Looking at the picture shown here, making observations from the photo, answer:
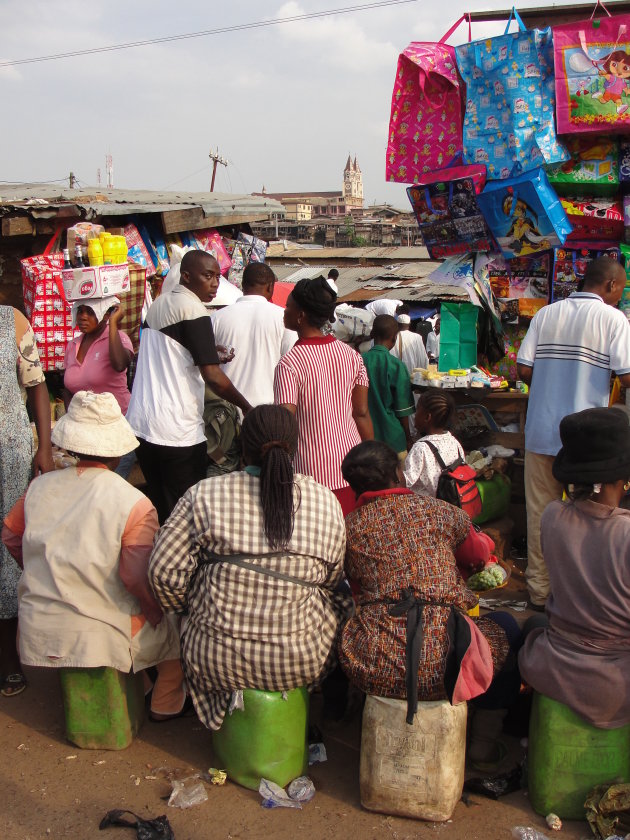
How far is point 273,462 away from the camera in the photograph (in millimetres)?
2797

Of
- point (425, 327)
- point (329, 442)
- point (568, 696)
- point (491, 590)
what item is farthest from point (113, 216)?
point (425, 327)

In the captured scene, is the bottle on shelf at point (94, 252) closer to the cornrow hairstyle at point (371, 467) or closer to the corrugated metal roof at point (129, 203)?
the corrugated metal roof at point (129, 203)

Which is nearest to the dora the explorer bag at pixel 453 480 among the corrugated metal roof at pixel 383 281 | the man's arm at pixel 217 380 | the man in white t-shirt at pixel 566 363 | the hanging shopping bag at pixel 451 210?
the man in white t-shirt at pixel 566 363

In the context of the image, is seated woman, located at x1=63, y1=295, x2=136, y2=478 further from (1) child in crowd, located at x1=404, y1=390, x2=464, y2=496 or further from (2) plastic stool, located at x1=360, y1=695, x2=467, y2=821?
(2) plastic stool, located at x1=360, y1=695, x2=467, y2=821

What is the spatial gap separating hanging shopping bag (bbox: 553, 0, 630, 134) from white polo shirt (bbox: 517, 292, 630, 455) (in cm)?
Answer: 148

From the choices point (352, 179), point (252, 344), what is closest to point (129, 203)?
point (252, 344)

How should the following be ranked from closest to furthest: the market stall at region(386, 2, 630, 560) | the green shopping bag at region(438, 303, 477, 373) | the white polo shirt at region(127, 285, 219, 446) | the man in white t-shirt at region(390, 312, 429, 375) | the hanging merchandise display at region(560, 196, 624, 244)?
the white polo shirt at region(127, 285, 219, 446) < the market stall at region(386, 2, 630, 560) < the hanging merchandise display at region(560, 196, 624, 244) < the green shopping bag at region(438, 303, 477, 373) < the man in white t-shirt at region(390, 312, 429, 375)

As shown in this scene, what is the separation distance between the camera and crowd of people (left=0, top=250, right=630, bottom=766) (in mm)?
2697

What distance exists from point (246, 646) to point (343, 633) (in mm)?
360

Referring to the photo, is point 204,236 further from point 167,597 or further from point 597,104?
point 167,597

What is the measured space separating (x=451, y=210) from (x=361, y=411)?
7.73 feet

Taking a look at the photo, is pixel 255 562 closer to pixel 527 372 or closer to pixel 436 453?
pixel 436 453

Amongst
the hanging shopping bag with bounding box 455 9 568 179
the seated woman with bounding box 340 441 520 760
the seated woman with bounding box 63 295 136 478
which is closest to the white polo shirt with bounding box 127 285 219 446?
the seated woman with bounding box 63 295 136 478

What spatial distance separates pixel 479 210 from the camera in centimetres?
555
